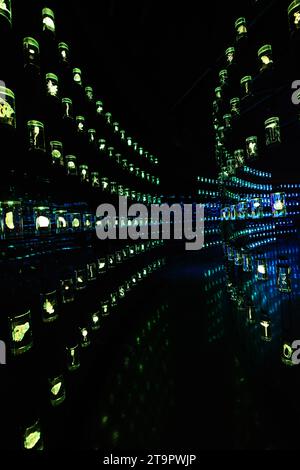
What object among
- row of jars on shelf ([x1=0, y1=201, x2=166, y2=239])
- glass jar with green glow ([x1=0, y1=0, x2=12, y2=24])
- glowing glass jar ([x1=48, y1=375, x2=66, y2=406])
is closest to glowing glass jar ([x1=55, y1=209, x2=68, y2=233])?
row of jars on shelf ([x1=0, y1=201, x2=166, y2=239])

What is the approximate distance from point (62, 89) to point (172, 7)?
2934 millimetres

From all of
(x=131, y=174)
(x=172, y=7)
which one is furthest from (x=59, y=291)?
(x=131, y=174)

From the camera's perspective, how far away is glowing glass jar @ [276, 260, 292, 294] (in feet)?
8.04

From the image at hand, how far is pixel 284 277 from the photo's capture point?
2871 mm

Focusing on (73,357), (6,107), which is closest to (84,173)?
(6,107)

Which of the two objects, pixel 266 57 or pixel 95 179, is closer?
pixel 266 57

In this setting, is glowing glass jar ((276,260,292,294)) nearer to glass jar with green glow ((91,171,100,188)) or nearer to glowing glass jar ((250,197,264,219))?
glowing glass jar ((250,197,264,219))

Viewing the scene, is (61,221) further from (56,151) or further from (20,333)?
(20,333)

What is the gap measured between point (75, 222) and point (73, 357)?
6447 millimetres

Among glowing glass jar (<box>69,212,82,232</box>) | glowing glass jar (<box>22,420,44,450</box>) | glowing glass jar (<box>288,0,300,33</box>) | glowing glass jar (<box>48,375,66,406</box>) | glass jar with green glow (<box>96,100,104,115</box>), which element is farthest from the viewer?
glass jar with green glow (<box>96,100,104,115</box>)

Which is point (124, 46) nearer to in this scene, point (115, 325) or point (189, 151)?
point (115, 325)

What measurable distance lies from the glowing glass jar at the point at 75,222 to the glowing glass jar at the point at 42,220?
1136 mm

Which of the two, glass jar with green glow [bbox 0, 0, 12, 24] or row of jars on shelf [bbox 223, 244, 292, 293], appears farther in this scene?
glass jar with green glow [bbox 0, 0, 12, 24]

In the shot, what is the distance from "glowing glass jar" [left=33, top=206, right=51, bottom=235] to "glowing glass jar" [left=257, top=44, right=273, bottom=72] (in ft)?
16.5
